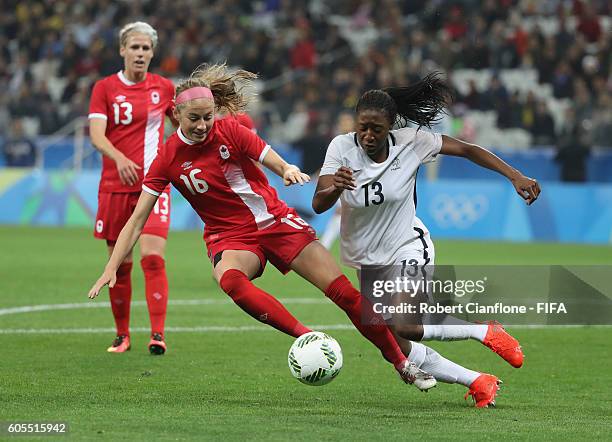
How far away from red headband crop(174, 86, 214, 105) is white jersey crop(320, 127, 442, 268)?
0.87 m

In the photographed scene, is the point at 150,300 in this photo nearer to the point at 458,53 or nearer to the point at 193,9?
the point at 458,53

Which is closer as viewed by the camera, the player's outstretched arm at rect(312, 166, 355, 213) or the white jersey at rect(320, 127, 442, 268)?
the player's outstretched arm at rect(312, 166, 355, 213)

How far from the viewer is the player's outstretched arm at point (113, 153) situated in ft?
29.6

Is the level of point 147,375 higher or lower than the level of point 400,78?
lower

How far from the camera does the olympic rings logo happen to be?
21656 millimetres

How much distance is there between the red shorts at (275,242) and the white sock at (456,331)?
977 millimetres

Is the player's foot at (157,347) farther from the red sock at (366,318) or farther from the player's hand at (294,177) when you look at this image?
the player's hand at (294,177)

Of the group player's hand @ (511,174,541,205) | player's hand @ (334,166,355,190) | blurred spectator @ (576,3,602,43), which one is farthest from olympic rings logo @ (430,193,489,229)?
player's hand @ (334,166,355,190)

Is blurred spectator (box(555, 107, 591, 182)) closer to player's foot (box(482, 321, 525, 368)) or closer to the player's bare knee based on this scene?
player's foot (box(482, 321, 525, 368))

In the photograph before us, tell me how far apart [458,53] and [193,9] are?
301 inches

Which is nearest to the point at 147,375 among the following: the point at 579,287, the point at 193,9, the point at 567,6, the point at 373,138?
the point at 373,138

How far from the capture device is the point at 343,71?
25688mm

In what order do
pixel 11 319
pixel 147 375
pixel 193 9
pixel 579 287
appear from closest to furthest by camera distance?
pixel 147 375 → pixel 579 287 → pixel 11 319 → pixel 193 9

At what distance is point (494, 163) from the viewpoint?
7246 mm
